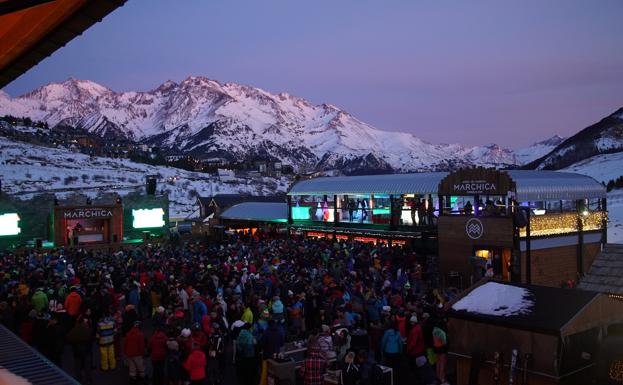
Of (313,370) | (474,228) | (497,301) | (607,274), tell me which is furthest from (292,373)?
(474,228)

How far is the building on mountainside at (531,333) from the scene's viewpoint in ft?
23.5

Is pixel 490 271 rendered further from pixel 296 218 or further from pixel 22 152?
pixel 22 152

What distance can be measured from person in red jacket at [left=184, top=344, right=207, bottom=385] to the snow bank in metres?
4.06

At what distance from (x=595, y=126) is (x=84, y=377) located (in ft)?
590

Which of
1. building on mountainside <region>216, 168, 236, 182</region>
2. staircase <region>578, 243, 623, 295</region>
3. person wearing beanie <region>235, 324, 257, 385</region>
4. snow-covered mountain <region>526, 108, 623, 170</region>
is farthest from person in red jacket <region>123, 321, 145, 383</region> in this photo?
snow-covered mountain <region>526, 108, 623, 170</region>

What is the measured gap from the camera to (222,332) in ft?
37.3

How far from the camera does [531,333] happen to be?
24.0ft

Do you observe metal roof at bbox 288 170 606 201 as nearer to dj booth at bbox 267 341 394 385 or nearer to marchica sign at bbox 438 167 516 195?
marchica sign at bbox 438 167 516 195

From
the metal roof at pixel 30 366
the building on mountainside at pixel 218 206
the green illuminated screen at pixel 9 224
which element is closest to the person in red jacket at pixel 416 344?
the metal roof at pixel 30 366

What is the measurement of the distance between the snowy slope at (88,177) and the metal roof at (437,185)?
40842mm

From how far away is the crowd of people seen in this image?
935 centimetres

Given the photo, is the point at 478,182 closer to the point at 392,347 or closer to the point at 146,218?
the point at 392,347

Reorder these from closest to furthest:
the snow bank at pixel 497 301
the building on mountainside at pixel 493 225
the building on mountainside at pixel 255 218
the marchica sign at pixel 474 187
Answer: the snow bank at pixel 497 301 < the building on mountainside at pixel 493 225 < the marchica sign at pixel 474 187 < the building on mountainside at pixel 255 218

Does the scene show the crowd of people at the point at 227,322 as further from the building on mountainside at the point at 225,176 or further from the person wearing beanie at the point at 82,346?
the building on mountainside at the point at 225,176
